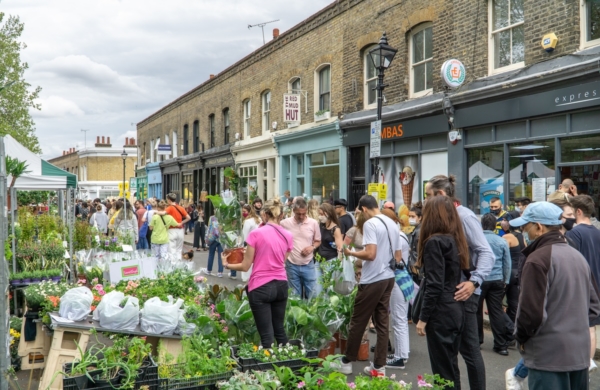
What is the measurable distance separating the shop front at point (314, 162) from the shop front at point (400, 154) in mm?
518

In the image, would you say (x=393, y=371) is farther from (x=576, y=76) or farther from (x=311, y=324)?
(x=576, y=76)

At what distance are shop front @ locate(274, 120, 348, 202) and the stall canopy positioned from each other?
9.51 metres

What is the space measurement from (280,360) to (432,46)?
1145cm

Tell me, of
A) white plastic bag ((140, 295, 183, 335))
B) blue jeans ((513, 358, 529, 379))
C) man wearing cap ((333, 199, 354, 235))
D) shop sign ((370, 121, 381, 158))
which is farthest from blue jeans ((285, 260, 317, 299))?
shop sign ((370, 121, 381, 158))

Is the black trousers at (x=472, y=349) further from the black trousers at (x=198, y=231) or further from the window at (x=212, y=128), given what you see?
the window at (x=212, y=128)

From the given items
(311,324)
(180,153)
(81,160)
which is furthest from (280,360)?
(81,160)

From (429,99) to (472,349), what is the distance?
33.1 feet

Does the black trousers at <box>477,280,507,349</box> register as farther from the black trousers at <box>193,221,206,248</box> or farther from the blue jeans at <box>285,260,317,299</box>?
the black trousers at <box>193,221,206,248</box>

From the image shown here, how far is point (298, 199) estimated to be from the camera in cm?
870

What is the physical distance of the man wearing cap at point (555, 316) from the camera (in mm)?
3900

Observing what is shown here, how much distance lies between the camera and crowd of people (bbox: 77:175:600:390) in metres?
3.94

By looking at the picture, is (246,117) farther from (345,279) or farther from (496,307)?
(496,307)

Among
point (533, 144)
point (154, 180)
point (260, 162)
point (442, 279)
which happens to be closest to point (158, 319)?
point (442, 279)

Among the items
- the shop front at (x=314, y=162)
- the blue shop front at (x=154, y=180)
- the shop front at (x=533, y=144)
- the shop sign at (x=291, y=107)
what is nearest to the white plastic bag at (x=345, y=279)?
the shop front at (x=533, y=144)
